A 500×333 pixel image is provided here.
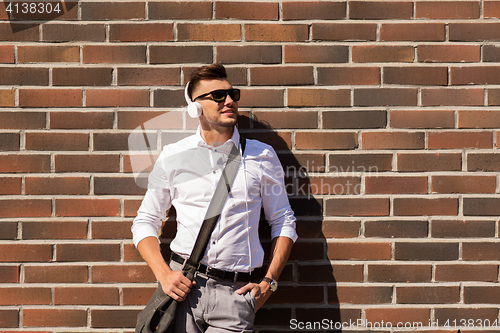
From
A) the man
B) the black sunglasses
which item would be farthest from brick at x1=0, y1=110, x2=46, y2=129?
the black sunglasses

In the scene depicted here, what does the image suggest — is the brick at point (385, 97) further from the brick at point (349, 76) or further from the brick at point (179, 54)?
the brick at point (179, 54)

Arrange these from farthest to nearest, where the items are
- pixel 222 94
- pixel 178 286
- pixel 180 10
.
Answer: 1. pixel 180 10
2. pixel 222 94
3. pixel 178 286

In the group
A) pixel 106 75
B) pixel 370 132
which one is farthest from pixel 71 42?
pixel 370 132

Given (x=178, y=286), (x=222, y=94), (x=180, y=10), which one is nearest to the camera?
(x=178, y=286)

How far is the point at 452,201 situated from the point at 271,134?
124cm

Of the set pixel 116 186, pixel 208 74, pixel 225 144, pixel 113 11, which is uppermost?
pixel 113 11

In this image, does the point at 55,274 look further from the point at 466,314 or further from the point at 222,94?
the point at 466,314

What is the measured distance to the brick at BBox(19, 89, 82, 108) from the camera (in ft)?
7.51

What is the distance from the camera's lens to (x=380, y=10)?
2281 millimetres

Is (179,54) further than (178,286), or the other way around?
(179,54)

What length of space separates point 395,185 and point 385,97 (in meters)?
0.57

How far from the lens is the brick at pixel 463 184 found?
2.29 m

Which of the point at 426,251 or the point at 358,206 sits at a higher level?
the point at 358,206

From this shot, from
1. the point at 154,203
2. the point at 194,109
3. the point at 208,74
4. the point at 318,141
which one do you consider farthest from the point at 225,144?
the point at 318,141
